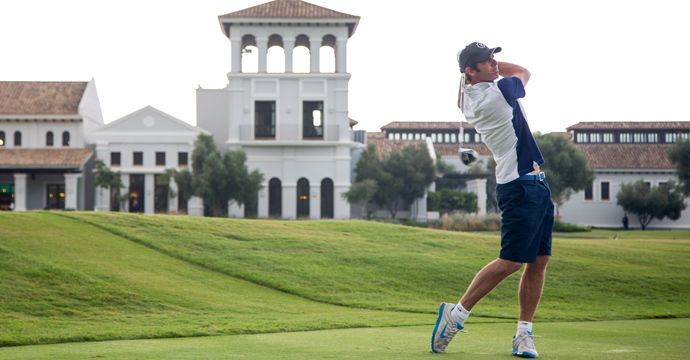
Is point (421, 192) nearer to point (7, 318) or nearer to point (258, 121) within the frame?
point (258, 121)

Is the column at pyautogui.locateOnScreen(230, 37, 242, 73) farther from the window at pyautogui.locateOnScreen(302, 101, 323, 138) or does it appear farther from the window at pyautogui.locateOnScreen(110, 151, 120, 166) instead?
the window at pyautogui.locateOnScreen(110, 151, 120, 166)

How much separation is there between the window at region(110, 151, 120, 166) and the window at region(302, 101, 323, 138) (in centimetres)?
1229

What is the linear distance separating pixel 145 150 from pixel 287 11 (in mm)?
12972

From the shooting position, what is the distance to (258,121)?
46812 millimetres

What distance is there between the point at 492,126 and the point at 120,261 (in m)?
11.4

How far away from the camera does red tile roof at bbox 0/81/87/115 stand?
161ft

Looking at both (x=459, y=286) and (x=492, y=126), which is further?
(x=459, y=286)

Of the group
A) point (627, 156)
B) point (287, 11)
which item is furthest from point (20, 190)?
point (627, 156)

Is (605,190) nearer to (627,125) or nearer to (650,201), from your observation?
(650,201)

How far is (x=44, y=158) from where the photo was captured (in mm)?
47406

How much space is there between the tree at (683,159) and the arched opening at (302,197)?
26.8 meters

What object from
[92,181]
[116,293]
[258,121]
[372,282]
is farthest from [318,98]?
[116,293]

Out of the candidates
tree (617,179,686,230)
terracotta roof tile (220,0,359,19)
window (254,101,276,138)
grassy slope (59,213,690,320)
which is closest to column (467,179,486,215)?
terracotta roof tile (220,0,359,19)

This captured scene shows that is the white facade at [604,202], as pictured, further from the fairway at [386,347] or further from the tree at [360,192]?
the fairway at [386,347]
